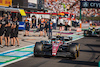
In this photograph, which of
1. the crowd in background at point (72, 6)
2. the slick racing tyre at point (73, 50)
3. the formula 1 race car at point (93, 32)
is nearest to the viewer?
the slick racing tyre at point (73, 50)

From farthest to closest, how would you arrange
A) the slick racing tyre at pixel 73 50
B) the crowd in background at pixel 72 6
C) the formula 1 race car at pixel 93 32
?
the crowd in background at pixel 72 6
the formula 1 race car at pixel 93 32
the slick racing tyre at pixel 73 50

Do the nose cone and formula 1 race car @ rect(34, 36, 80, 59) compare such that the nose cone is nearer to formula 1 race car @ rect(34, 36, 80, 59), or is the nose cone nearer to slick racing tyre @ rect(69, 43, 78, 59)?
formula 1 race car @ rect(34, 36, 80, 59)

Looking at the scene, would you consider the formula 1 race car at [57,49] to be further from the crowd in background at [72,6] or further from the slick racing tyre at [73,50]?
the crowd in background at [72,6]

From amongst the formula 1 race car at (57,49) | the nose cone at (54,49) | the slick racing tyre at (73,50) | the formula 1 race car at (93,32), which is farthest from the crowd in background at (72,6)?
the slick racing tyre at (73,50)

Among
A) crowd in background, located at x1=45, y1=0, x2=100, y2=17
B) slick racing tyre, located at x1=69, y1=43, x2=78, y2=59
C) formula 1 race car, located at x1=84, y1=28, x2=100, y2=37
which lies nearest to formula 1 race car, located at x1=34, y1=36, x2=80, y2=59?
slick racing tyre, located at x1=69, y1=43, x2=78, y2=59

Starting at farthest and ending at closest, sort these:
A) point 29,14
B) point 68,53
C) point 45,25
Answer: point 29,14, point 45,25, point 68,53

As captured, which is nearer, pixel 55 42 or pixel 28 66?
pixel 28 66

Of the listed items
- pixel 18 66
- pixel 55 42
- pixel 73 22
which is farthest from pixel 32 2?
pixel 18 66

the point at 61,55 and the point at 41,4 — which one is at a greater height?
the point at 41,4

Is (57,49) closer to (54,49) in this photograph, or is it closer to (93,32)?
(54,49)

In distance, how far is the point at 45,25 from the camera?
20.2 meters

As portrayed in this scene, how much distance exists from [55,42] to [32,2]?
24.9m

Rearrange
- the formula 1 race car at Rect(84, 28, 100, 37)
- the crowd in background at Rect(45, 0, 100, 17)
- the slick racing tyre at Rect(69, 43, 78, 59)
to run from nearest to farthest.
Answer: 1. the slick racing tyre at Rect(69, 43, 78, 59)
2. the formula 1 race car at Rect(84, 28, 100, 37)
3. the crowd in background at Rect(45, 0, 100, 17)

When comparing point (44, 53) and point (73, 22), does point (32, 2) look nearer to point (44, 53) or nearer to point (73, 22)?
point (73, 22)
